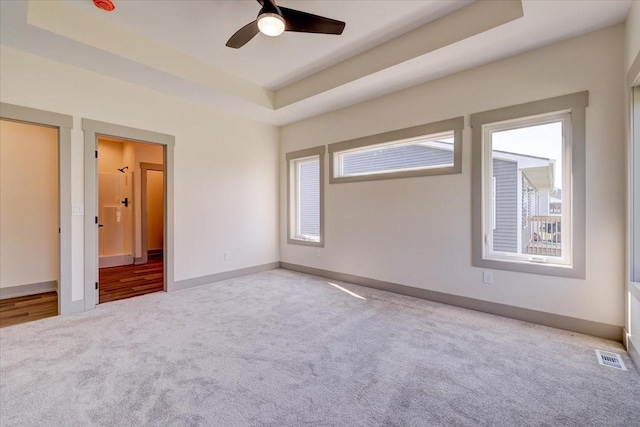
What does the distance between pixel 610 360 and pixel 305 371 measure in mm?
2342

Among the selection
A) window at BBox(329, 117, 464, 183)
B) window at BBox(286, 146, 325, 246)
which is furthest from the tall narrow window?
window at BBox(286, 146, 325, 246)

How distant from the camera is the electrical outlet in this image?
318 cm

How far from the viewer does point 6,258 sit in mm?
3895

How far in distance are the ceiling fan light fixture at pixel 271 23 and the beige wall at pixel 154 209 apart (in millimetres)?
6564

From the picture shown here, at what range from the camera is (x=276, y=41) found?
3.16m

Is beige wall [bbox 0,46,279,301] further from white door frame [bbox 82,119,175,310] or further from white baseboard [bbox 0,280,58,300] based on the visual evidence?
white baseboard [bbox 0,280,58,300]

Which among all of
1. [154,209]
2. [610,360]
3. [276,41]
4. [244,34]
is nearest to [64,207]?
[244,34]

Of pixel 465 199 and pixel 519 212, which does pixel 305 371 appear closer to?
pixel 465 199

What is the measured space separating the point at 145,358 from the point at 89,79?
10.6 feet

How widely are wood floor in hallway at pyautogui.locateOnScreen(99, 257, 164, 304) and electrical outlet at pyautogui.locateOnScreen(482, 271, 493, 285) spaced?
4318mm

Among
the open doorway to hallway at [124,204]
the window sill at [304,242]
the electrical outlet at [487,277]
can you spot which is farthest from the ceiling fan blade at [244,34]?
the open doorway to hallway at [124,204]

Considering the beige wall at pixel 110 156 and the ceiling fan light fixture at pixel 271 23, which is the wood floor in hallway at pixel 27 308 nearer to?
the beige wall at pixel 110 156

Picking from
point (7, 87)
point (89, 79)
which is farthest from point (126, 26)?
point (7, 87)

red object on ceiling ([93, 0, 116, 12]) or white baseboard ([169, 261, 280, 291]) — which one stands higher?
red object on ceiling ([93, 0, 116, 12])
